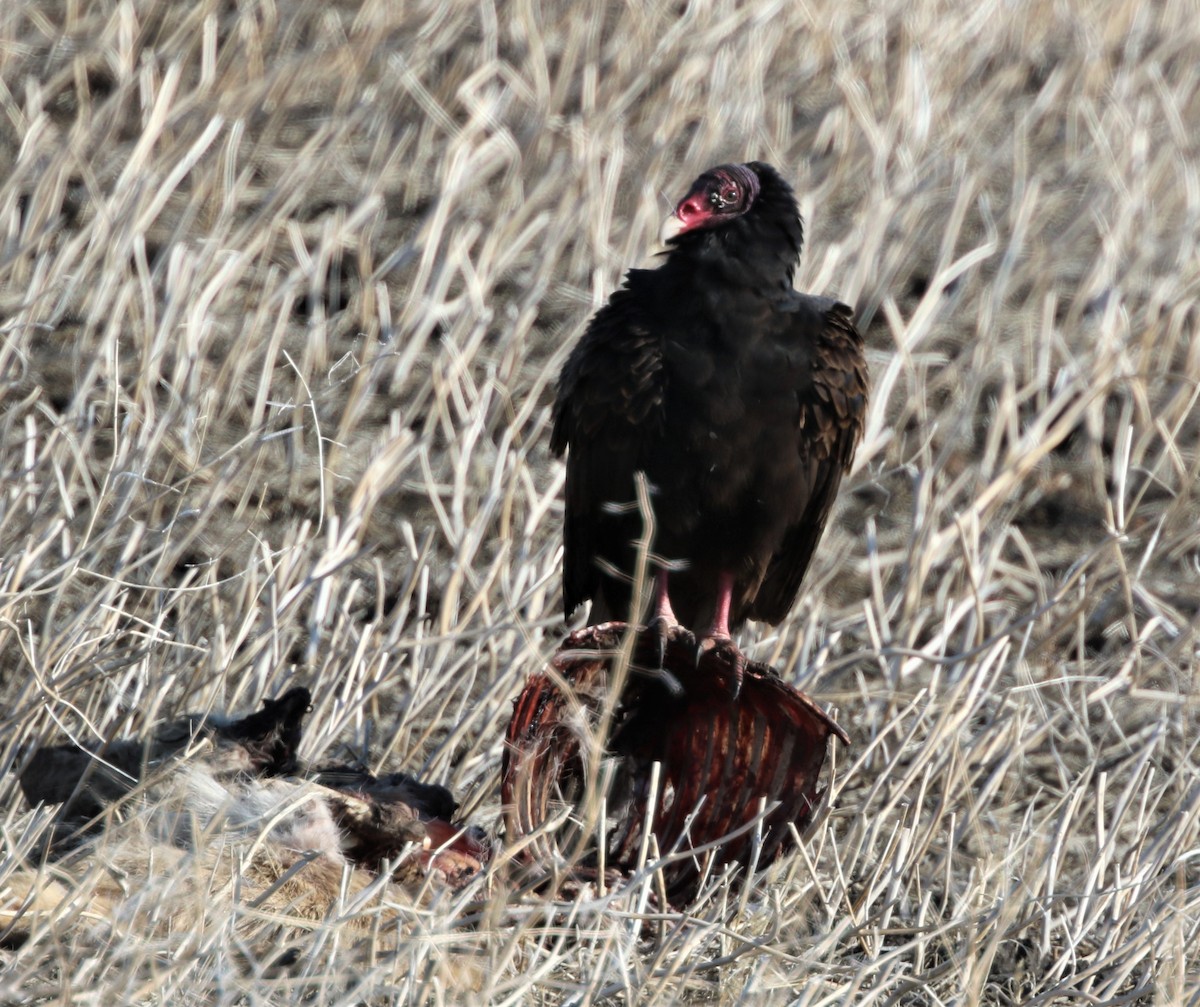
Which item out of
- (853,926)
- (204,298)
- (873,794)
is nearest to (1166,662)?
(873,794)

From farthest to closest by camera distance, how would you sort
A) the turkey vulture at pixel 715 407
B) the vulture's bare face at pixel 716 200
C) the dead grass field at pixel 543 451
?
1. the vulture's bare face at pixel 716 200
2. the turkey vulture at pixel 715 407
3. the dead grass field at pixel 543 451

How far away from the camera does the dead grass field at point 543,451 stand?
237 cm

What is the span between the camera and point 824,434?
3145mm

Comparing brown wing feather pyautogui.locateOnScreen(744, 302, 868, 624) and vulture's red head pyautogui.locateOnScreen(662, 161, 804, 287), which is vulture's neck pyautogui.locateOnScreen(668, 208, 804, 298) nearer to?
vulture's red head pyautogui.locateOnScreen(662, 161, 804, 287)

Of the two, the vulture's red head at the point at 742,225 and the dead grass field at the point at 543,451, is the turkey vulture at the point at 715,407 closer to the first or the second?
the vulture's red head at the point at 742,225

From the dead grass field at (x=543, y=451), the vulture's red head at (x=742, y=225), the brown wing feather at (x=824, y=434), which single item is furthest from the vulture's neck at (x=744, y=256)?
the dead grass field at (x=543, y=451)

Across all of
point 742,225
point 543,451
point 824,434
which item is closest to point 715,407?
point 824,434

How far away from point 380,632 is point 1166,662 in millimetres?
1753

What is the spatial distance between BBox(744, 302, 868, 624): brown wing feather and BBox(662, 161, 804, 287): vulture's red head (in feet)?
0.53

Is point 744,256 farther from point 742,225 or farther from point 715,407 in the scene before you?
point 715,407

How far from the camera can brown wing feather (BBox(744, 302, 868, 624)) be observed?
3.11m

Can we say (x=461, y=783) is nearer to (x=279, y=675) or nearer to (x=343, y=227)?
A: (x=279, y=675)

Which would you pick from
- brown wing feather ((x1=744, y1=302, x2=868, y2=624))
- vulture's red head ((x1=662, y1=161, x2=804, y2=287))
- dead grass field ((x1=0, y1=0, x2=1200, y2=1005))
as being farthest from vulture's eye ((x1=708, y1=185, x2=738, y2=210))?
dead grass field ((x1=0, y1=0, x2=1200, y2=1005))

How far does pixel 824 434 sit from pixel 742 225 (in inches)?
18.2
